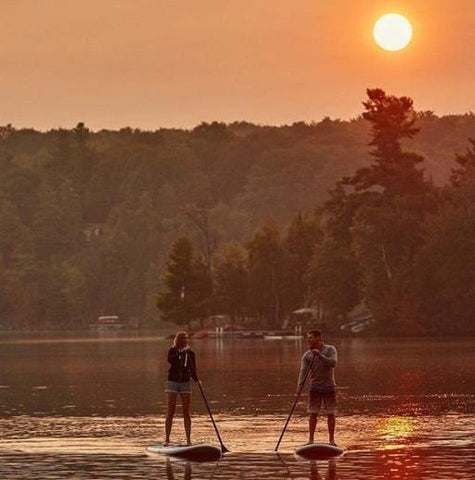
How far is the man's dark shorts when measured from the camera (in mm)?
31812

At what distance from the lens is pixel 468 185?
494 feet

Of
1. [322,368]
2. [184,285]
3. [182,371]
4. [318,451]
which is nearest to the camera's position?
[318,451]

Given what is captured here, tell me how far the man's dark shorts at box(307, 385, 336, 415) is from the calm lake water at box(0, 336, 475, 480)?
0.94 m

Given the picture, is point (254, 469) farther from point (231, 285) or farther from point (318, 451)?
point (231, 285)

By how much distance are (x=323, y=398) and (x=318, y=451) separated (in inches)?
50.7

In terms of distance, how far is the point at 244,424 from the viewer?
39812 mm

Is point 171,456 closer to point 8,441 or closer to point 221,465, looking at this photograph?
point 221,465

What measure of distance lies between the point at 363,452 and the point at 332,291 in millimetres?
128664

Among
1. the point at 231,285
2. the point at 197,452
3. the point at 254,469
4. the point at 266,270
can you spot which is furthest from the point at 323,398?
the point at 231,285

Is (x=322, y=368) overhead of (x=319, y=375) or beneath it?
overhead

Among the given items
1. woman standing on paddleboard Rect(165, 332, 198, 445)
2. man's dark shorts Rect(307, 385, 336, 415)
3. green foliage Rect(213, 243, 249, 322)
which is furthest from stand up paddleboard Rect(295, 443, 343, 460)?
green foliage Rect(213, 243, 249, 322)

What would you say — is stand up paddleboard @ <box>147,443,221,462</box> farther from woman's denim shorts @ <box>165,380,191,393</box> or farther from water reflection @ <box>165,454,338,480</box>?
woman's denim shorts @ <box>165,380,191,393</box>

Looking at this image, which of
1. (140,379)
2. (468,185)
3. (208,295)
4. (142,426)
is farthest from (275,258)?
(142,426)

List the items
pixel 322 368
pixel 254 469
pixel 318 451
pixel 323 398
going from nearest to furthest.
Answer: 1. pixel 254 469
2. pixel 318 451
3. pixel 322 368
4. pixel 323 398
